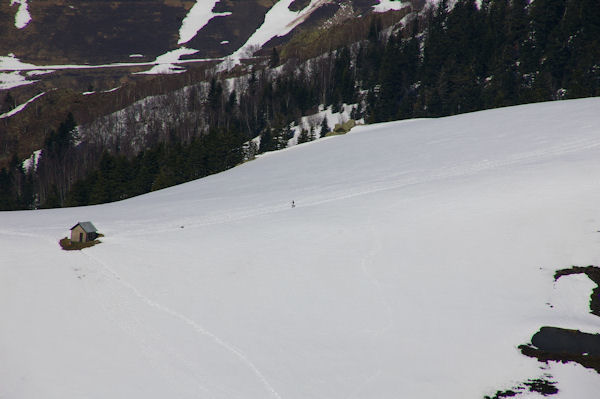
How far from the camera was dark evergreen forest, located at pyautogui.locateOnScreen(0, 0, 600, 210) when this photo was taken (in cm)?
7362

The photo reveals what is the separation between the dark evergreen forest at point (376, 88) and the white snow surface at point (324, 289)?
35.9 metres

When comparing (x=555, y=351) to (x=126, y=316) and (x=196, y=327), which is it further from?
(x=126, y=316)

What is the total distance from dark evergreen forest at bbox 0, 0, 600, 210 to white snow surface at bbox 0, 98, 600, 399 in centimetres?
3590

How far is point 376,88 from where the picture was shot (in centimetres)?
11300

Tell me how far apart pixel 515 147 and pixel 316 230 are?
23019mm

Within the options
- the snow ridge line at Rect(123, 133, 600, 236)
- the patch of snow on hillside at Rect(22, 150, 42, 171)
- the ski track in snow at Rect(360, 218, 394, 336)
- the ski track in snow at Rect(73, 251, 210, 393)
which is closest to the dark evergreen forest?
the patch of snow on hillside at Rect(22, 150, 42, 171)

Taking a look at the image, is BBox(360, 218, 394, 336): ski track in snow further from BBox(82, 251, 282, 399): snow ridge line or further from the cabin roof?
the cabin roof

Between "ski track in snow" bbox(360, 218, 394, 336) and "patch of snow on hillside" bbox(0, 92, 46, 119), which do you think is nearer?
"ski track in snow" bbox(360, 218, 394, 336)

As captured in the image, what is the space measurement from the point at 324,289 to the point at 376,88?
9809 centimetres

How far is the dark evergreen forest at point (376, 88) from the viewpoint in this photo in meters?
73.6

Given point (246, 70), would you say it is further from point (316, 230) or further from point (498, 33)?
point (316, 230)

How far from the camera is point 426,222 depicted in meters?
28.2

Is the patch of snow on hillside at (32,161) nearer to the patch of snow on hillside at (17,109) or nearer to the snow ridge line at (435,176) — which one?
the patch of snow on hillside at (17,109)

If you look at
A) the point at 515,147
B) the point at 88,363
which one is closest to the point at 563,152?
the point at 515,147
